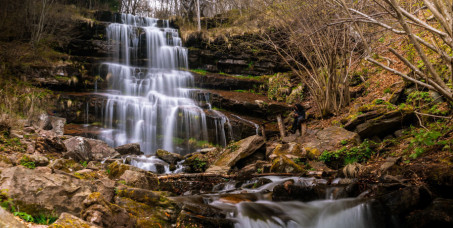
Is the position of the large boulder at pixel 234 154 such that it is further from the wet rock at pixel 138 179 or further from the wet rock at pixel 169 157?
the wet rock at pixel 138 179

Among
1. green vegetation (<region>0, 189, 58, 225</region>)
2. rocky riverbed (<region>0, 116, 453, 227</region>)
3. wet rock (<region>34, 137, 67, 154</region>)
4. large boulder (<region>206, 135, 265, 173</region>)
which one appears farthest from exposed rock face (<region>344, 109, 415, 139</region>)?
wet rock (<region>34, 137, 67, 154</region>)

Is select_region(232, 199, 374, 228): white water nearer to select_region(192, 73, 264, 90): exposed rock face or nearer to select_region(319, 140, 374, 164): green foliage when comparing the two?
select_region(319, 140, 374, 164): green foliage

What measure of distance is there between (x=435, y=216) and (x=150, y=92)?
15873 mm

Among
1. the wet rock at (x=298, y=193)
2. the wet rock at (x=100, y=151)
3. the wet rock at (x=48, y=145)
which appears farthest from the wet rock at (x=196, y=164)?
the wet rock at (x=298, y=193)

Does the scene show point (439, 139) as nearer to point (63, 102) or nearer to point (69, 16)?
point (63, 102)

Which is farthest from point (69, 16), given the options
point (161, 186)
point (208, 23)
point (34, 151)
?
point (161, 186)

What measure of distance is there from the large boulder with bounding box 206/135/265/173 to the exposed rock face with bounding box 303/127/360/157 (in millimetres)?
1807

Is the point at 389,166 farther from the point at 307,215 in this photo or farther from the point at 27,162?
the point at 27,162

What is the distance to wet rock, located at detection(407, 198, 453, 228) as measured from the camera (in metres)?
3.61

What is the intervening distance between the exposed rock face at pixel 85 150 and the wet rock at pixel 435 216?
25.7 feet

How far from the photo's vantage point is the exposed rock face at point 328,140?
826 cm

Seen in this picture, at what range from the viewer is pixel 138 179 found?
5.55 m

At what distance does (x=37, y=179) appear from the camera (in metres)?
3.21

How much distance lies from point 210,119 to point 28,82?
9841mm
